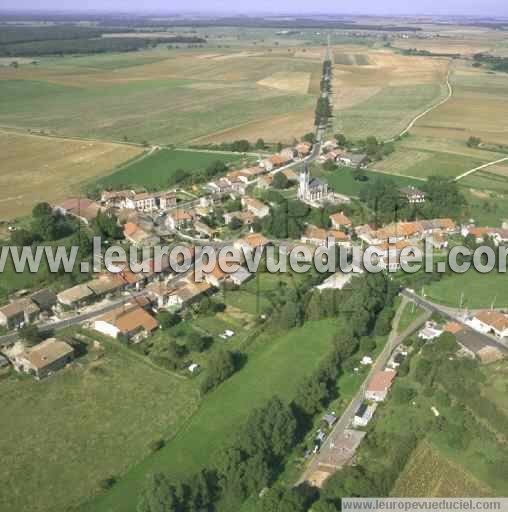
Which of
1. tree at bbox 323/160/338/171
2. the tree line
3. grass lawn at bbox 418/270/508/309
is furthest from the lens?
tree at bbox 323/160/338/171

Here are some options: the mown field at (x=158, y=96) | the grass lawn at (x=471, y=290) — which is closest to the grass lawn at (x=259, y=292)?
the grass lawn at (x=471, y=290)

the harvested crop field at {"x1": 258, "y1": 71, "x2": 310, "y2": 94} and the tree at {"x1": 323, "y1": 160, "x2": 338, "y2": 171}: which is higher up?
the harvested crop field at {"x1": 258, "y1": 71, "x2": 310, "y2": 94}

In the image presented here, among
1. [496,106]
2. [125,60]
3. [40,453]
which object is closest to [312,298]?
[40,453]

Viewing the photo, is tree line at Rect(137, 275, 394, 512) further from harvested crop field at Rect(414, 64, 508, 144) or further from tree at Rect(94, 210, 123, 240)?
harvested crop field at Rect(414, 64, 508, 144)

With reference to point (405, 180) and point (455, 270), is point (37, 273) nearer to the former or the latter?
point (455, 270)

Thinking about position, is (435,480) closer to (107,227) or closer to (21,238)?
(107,227)

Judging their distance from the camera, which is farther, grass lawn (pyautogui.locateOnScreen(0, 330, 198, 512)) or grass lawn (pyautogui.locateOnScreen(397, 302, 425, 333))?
grass lawn (pyautogui.locateOnScreen(397, 302, 425, 333))

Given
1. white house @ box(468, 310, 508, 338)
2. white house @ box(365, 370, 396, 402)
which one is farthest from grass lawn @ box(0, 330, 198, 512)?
white house @ box(468, 310, 508, 338)
